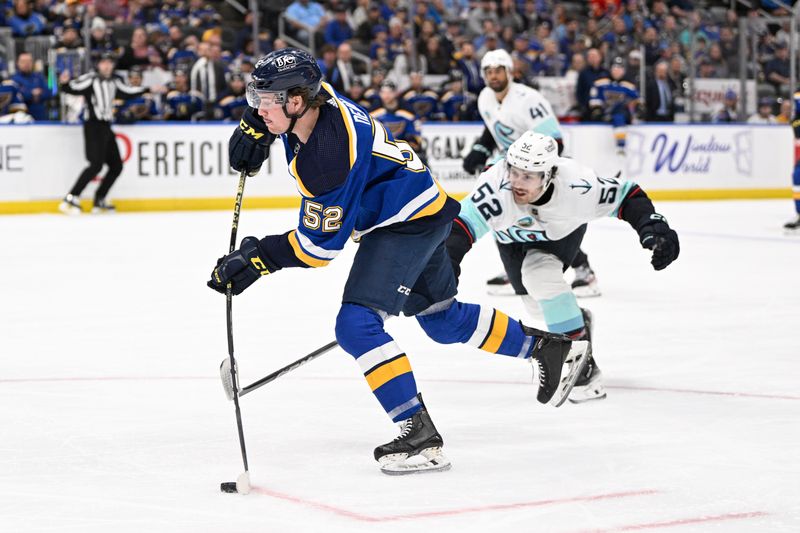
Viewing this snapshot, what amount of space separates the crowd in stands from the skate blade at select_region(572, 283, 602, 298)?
583 centimetres

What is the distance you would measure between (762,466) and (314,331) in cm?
294

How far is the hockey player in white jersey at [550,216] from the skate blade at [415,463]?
86 cm

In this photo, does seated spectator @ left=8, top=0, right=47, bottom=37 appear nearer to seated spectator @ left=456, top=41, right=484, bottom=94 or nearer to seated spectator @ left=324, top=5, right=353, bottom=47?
seated spectator @ left=324, top=5, right=353, bottom=47

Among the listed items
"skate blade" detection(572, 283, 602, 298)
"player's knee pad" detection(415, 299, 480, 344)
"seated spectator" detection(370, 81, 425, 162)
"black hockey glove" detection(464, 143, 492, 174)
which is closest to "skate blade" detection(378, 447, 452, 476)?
"player's knee pad" detection(415, 299, 480, 344)

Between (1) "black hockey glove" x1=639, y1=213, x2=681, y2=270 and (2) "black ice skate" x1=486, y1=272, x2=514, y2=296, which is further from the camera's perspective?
(2) "black ice skate" x1=486, y1=272, x2=514, y2=296

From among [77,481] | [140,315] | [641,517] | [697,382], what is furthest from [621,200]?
[140,315]

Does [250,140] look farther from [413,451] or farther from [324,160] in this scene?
[413,451]

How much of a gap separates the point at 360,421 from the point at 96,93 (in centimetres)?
987

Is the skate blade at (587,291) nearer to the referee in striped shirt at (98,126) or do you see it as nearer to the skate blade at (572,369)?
the skate blade at (572,369)

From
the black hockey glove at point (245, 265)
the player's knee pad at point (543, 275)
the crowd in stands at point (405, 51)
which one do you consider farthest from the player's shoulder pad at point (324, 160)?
the crowd in stands at point (405, 51)

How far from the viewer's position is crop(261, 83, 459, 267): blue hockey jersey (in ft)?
10.8

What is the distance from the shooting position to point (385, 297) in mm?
3480

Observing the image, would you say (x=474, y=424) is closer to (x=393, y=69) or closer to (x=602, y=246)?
(x=602, y=246)

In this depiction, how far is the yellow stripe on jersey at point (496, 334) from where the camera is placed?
3953 mm
